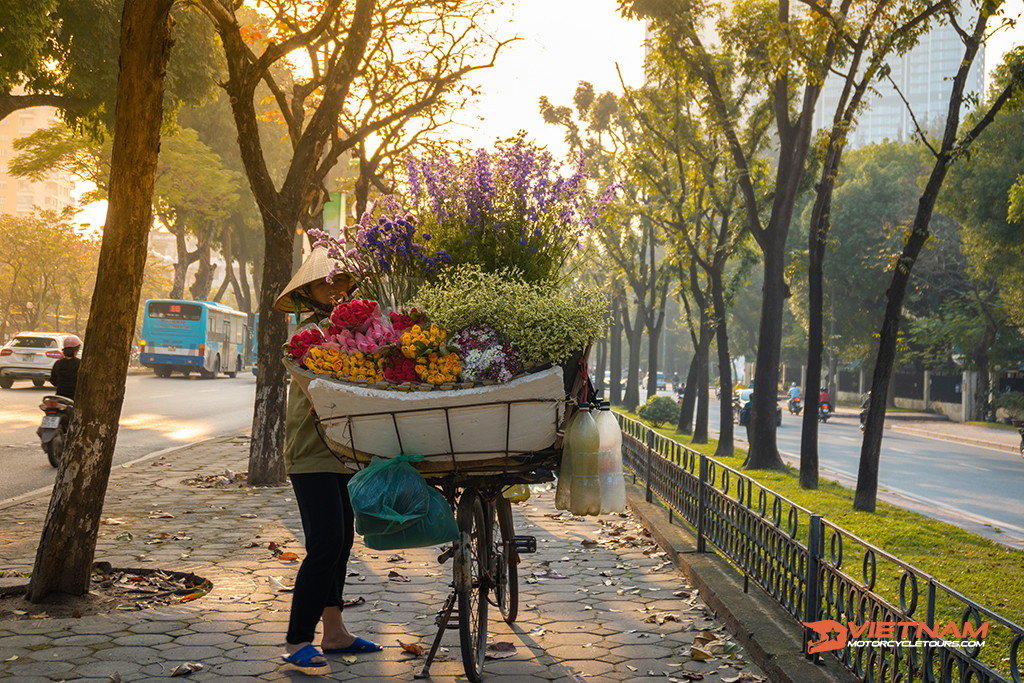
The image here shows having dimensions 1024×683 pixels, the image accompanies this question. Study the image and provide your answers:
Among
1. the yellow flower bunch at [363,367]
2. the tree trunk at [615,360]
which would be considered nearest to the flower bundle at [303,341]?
the yellow flower bunch at [363,367]

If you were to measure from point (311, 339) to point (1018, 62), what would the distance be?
A: 9.94 metres

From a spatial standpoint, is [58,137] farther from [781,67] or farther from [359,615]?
[359,615]

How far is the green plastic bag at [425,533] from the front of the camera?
4457 mm

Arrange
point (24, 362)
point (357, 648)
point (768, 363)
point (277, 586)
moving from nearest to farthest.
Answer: point (357, 648), point (277, 586), point (768, 363), point (24, 362)

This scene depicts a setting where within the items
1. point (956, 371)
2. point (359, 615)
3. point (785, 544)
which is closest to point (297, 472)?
point (359, 615)

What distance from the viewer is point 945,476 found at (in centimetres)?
2023

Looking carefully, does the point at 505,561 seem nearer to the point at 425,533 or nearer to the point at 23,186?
the point at 425,533

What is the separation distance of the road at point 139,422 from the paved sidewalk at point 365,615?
3327 millimetres

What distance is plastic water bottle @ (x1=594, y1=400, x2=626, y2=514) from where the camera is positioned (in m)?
4.61

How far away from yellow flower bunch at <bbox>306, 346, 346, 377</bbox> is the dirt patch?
2.65 meters

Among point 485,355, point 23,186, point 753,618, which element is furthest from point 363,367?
point 23,186

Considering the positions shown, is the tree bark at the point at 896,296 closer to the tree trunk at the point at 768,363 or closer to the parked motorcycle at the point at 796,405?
the tree trunk at the point at 768,363

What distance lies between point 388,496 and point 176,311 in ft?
135

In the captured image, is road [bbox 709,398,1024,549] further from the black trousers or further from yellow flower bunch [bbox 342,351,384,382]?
yellow flower bunch [bbox 342,351,384,382]
